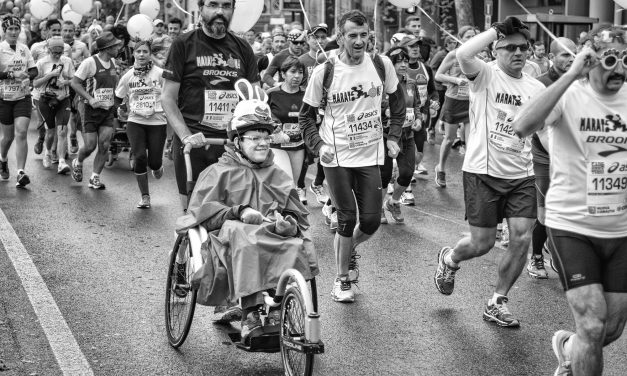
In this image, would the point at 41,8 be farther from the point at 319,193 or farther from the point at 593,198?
the point at 593,198

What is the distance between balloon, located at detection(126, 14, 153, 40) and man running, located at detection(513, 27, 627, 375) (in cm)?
1654

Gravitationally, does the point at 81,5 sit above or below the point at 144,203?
above

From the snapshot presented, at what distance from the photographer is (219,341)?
22.9 feet

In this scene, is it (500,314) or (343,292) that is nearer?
(500,314)

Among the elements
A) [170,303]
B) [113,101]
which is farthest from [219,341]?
[113,101]

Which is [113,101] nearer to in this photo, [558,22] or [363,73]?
[363,73]

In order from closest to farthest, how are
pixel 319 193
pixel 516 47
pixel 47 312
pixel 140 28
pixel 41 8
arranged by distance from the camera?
1. pixel 516 47
2. pixel 47 312
3. pixel 319 193
4. pixel 140 28
5. pixel 41 8

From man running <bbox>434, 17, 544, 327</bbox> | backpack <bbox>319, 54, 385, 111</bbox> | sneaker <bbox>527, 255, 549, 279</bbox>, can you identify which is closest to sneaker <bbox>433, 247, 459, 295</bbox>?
man running <bbox>434, 17, 544, 327</bbox>

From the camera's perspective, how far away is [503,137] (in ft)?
25.2

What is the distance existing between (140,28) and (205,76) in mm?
14099

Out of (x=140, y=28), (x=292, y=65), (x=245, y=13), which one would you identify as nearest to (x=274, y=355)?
(x=292, y=65)

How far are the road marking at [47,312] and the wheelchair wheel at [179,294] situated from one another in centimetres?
58

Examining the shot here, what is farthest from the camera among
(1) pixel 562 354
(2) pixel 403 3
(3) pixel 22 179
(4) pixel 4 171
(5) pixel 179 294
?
(2) pixel 403 3

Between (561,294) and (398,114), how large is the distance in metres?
1.87
